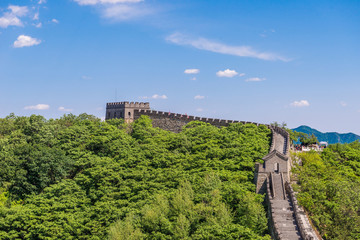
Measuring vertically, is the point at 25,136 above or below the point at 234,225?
above

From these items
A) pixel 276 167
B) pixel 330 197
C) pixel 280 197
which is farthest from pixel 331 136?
pixel 280 197

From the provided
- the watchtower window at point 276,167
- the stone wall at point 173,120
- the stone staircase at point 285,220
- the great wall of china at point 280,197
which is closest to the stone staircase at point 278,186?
the great wall of china at point 280,197

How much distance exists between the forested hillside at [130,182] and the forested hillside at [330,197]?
166 inches

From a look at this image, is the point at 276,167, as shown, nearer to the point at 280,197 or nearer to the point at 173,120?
the point at 280,197

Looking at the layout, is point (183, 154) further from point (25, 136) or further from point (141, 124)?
point (25, 136)

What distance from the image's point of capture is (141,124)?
54.2 m

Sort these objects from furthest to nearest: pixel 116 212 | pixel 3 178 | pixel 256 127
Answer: pixel 256 127 < pixel 3 178 < pixel 116 212

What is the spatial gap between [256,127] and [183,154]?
10888 mm

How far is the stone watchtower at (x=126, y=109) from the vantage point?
6031 cm

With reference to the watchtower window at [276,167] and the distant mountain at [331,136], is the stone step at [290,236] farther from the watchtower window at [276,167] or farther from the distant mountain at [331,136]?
the distant mountain at [331,136]

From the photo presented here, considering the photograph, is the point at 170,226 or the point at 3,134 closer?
the point at 170,226

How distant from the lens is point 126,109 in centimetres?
6038

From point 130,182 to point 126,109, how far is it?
25.9m

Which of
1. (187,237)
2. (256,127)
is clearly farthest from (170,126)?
(187,237)
